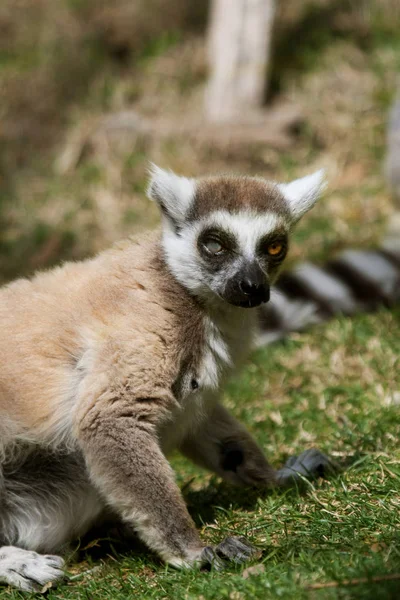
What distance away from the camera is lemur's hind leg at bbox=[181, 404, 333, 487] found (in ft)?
13.9

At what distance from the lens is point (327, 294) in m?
6.80

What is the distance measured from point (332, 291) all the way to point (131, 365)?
11.7ft

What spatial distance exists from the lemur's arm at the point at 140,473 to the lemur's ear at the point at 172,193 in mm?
947

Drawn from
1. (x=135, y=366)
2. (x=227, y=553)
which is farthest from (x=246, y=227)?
(x=227, y=553)

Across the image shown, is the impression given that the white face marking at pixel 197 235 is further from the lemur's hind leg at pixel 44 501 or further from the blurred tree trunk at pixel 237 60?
the blurred tree trunk at pixel 237 60

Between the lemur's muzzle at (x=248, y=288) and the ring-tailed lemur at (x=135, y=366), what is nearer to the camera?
the ring-tailed lemur at (x=135, y=366)

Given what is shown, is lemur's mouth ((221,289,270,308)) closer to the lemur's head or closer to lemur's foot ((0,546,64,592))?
the lemur's head

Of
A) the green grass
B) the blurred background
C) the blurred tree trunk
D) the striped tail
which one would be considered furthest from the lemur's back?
the blurred tree trunk

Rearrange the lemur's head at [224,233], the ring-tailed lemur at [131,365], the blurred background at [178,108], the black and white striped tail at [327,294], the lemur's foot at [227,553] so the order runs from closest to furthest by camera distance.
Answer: the lemur's foot at [227,553]
the ring-tailed lemur at [131,365]
the lemur's head at [224,233]
the black and white striped tail at [327,294]
the blurred background at [178,108]

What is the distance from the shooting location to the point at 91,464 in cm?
354

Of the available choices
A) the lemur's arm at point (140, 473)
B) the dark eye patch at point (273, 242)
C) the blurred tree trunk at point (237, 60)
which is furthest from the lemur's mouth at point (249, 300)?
the blurred tree trunk at point (237, 60)

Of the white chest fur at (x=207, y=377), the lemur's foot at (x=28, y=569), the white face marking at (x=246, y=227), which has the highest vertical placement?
the white face marking at (x=246, y=227)

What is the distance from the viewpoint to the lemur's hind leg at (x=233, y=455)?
4250mm

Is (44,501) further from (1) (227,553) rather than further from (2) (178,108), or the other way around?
(2) (178,108)
